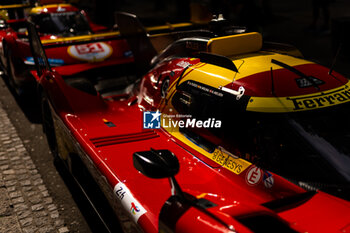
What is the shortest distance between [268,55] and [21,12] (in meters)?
7.86

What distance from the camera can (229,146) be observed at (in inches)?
108

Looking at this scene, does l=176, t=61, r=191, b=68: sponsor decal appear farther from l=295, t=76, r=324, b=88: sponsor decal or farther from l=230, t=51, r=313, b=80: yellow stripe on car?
l=295, t=76, r=324, b=88: sponsor decal

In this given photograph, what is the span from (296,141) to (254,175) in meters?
0.35

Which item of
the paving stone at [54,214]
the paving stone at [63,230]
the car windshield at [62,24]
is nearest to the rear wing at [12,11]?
the car windshield at [62,24]

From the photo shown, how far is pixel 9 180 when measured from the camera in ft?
14.4

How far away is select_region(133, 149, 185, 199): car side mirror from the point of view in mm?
2037

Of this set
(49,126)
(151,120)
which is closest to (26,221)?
(49,126)

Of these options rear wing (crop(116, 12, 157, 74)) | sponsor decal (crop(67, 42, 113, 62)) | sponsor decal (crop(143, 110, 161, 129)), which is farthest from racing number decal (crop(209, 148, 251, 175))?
sponsor decal (crop(67, 42, 113, 62))

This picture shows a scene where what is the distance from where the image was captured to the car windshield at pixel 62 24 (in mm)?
8102

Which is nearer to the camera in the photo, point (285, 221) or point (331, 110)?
point (285, 221)

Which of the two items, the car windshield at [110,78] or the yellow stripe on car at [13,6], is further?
the yellow stripe on car at [13,6]

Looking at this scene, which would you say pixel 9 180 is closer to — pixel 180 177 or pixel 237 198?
pixel 180 177

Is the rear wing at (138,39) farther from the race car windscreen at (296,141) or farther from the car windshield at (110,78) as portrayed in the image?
the race car windscreen at (296,141)

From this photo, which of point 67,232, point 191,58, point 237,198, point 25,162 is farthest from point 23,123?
point 237,198
